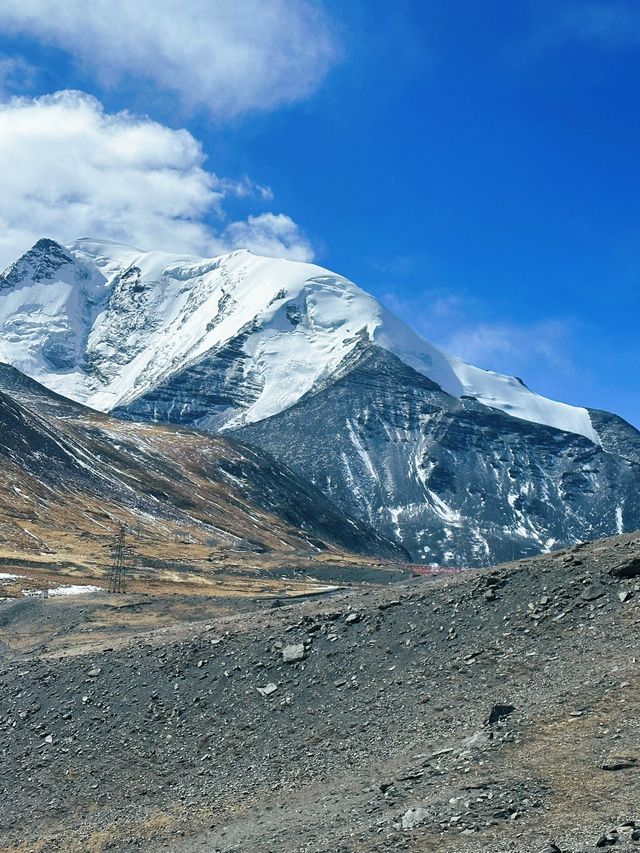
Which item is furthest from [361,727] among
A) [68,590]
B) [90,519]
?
[90,519]

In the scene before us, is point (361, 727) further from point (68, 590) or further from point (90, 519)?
point (90, 519)

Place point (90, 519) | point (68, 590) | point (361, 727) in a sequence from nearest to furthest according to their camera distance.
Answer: point (361, 727), point (68, 590), point (90, 519)

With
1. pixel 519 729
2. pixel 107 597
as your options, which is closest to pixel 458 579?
pixel 519 729

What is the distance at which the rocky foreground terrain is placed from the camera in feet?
66.6

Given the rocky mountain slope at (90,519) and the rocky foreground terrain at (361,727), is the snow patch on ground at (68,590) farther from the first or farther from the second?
the rocky foreground terrain at (361,727)

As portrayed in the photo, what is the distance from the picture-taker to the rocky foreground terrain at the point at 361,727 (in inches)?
800

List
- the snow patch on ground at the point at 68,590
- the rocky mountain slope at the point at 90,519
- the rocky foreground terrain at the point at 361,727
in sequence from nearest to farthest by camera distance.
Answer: the rocky foreground terrain at the point at 361,727, the snow patch on ground at the point at 68,590, the rocky mountain slope at the point at 90,519

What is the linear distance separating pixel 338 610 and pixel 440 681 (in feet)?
26.2

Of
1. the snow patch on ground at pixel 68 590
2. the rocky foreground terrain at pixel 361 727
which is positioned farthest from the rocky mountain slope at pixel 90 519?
the rocky foreground terrain at pixel 361 727

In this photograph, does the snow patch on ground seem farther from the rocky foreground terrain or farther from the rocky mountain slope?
the rocky foreground terrain

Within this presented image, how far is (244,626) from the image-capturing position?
3812cm

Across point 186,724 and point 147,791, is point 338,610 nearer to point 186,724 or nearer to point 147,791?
point 186,724

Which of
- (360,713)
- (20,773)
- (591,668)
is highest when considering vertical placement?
(591,668)

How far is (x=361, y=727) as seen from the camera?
28484 millimetres
